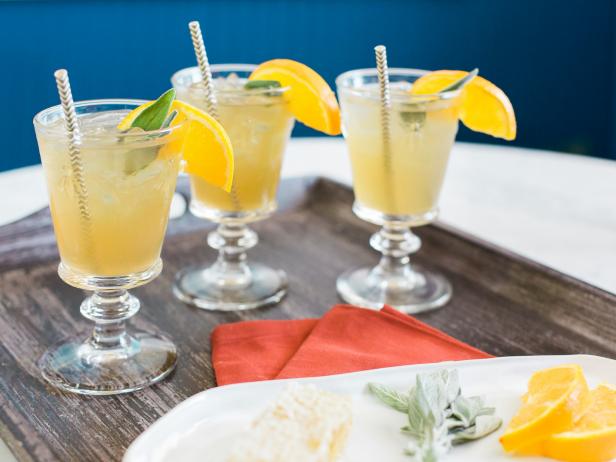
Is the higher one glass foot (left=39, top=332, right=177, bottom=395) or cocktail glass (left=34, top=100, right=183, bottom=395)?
cocktail glass (left=34, top=100, right=183, bottom=395)

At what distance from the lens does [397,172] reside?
1.55m

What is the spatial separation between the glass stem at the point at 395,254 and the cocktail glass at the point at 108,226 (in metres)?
0.48

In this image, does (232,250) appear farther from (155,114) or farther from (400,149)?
(155,114)

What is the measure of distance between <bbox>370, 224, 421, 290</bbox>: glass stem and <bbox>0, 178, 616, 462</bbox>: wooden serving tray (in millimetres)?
67

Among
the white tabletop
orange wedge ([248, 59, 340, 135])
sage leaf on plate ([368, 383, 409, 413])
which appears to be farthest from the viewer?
the white tabletop

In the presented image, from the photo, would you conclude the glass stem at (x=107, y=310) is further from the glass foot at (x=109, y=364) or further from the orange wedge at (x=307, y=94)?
the orange wedge at (x=307, y=94)

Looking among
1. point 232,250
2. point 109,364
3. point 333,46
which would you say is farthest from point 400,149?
point 333,46

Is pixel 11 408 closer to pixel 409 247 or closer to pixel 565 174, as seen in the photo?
pixel 409 247

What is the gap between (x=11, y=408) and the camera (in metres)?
1.14

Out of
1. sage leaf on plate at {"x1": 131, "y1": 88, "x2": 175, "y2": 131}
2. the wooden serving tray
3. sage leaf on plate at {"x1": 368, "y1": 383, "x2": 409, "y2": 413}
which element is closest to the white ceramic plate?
sage leaf on plate at {"x1": 368, "y1": 383, "x2": 409, "y2": 413}

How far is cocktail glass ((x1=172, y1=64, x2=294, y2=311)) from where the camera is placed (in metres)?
1.48

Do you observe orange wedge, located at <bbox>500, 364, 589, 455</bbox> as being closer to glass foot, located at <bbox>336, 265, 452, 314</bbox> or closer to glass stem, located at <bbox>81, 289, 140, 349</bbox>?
glass foot, located at <bbox>336, 265, 452, 314</bbox>

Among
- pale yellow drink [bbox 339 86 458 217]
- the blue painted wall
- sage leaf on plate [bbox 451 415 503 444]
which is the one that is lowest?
the blue painted wall

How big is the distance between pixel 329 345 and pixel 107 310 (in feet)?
1.09
